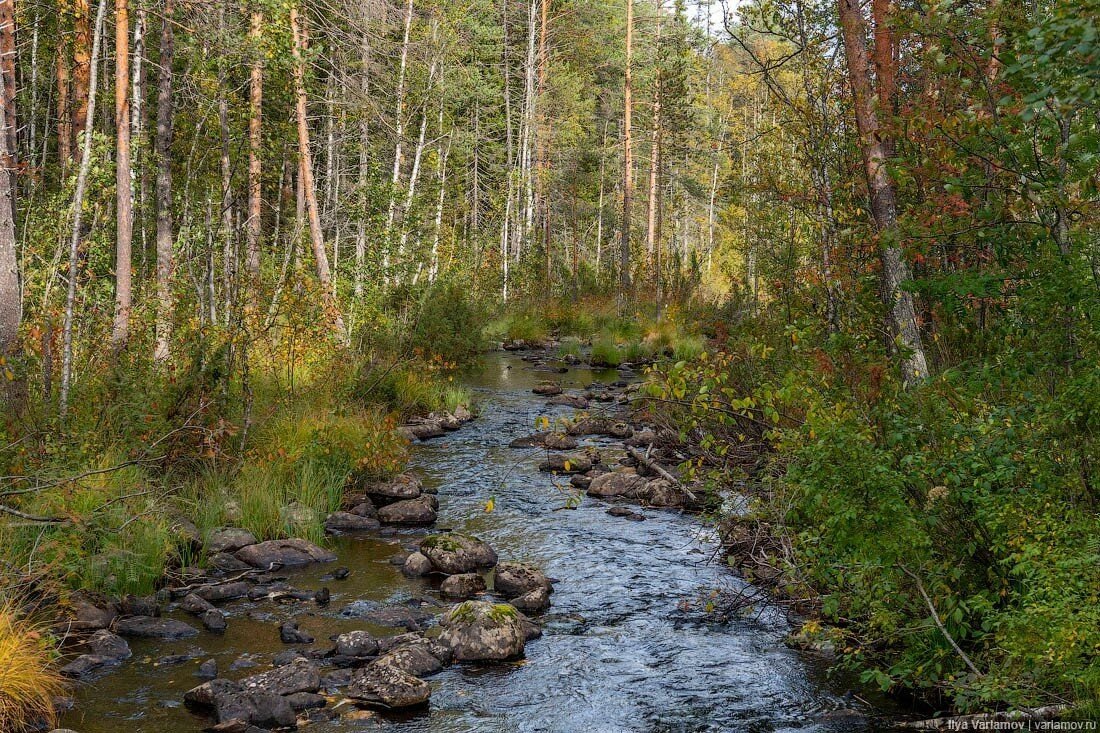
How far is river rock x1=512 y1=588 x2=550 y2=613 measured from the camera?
7.12 metres

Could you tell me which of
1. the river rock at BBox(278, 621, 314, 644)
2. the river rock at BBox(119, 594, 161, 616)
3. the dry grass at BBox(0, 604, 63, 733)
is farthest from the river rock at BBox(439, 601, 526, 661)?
the dry grass at BBox(0, 604, 63, 733)

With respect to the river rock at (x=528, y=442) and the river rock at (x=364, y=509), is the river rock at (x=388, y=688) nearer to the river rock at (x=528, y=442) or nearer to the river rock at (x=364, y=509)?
the river rock at (x=364, y=509)

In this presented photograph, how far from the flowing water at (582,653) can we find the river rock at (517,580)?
20 centimetres

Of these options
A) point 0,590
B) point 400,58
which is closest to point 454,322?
point 400,58

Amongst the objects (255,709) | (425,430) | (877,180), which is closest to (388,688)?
(255,709)

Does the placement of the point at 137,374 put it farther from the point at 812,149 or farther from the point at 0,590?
the point at 812,149

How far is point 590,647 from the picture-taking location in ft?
21.2

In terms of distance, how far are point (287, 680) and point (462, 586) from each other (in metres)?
2.19

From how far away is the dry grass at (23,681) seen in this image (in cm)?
479

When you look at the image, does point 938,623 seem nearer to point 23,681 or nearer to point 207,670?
point 207,670

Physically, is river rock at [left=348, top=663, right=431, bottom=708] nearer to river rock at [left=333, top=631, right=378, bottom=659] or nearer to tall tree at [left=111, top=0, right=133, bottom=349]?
river rock at [left=333, top=631, right=378, bottom=659]

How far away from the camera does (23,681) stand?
488 centimetres

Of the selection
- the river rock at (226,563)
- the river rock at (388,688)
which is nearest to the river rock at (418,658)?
the river rock at (388,688)

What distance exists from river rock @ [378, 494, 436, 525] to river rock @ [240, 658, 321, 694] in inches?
150
